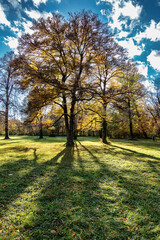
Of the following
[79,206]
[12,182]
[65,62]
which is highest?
[65,62]

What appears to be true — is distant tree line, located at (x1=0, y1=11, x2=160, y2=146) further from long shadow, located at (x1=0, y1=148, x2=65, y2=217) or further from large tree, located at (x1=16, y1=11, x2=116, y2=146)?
long shadow, located at (x1=0, y1=148, x2=65, y2=217)

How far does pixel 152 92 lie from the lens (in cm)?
2142

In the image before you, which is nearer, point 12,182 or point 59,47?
point 12,182

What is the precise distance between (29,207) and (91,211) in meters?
1.46

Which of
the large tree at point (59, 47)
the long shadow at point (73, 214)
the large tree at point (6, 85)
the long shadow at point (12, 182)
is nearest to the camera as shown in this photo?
the long shadow at point (73, 214)

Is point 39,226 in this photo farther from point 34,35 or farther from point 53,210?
point 34,35

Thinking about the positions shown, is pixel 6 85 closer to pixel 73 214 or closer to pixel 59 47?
pixel 59 47

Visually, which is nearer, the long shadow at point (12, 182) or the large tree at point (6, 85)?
the long shadow at point (12, 182)

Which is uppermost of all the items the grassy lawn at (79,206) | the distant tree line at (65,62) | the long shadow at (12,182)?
the distant tree line at (65,62)

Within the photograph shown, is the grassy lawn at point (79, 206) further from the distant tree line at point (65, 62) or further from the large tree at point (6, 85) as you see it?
the large tree at point (6, 85)

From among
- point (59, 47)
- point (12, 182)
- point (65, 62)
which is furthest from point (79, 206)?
point (59, 47)

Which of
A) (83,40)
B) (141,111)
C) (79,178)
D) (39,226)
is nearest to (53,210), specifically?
(39,226)

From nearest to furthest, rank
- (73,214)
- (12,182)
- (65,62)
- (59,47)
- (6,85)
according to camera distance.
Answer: (73,214) → (12,182) → (59,47) → (65,62) → (6,85)

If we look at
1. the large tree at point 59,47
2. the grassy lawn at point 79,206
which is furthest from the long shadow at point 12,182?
the large tree at point 59,47
